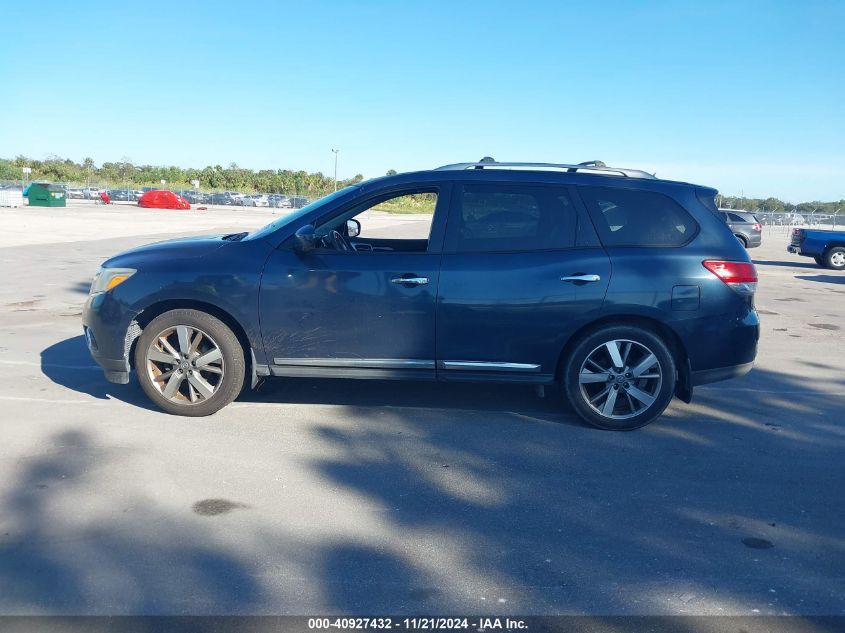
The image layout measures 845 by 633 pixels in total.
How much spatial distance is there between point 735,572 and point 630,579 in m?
0.53

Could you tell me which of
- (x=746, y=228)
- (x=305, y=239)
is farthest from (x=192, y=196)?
(x=305, y=239)

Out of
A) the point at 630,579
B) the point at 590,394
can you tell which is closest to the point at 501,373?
the point at 590,394

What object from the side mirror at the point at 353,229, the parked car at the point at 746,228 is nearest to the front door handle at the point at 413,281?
the side mirror at the point at 353,229

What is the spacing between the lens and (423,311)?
5.64 meters

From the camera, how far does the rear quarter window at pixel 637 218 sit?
5781 mm

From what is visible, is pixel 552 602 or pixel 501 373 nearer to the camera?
pixel 552 602

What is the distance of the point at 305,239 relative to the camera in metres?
5.59

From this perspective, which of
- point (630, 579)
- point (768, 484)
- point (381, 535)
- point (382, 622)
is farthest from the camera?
point (768, 484)

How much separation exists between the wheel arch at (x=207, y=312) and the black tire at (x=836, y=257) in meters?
20.2

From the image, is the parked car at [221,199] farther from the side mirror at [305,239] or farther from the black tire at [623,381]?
the black tire at [623,381]

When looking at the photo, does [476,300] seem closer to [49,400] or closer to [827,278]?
[49,400]

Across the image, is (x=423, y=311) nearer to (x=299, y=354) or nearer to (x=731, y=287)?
(x=299, y=354)

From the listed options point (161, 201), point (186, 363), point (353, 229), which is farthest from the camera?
point (161, 201)

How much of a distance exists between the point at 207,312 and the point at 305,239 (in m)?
0.94
